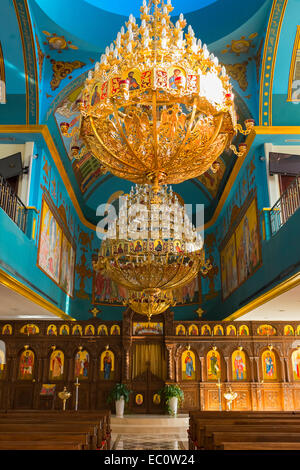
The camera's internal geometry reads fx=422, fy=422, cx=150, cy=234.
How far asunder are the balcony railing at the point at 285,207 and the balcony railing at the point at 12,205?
245 inches

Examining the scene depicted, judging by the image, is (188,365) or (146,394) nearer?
(146,394)

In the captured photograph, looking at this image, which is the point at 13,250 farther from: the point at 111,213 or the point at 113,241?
the point at 111,213

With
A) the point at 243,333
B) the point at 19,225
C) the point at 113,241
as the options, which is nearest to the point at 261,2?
the point at 113,241

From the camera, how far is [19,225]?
10.8 m

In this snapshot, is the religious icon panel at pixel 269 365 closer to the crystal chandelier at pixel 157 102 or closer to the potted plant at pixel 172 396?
the potted plant at pixel 172 396

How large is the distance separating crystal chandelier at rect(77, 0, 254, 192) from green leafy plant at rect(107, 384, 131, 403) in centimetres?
1053

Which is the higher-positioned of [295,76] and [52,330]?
[295,76]

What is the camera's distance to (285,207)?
33.2 ft

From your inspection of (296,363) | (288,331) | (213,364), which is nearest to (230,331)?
(213,364)

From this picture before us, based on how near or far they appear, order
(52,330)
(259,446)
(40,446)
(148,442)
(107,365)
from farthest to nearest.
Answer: (52,330) → (107,365) → (148,442) → (40,446) → (259,446)

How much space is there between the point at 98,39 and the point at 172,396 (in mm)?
11544

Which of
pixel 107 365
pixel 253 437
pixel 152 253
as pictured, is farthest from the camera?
pixel 107 365

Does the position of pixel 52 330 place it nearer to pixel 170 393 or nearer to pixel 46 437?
pixel 170 393

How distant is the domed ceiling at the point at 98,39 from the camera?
436 inches
